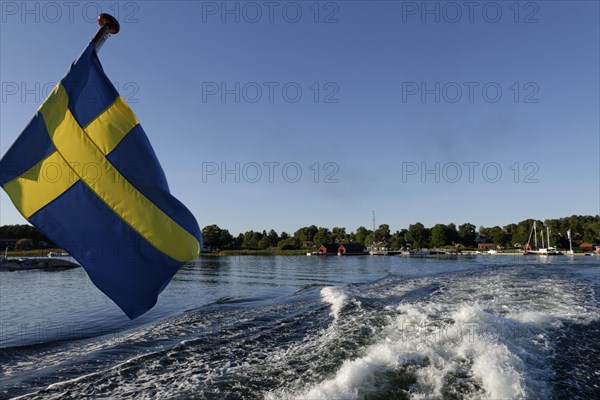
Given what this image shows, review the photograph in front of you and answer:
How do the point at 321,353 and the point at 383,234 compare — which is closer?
the point at 321,353

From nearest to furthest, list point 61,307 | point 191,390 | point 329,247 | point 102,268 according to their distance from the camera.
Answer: point 102,268 → point 191,390 → point 61,307 → point 329,247

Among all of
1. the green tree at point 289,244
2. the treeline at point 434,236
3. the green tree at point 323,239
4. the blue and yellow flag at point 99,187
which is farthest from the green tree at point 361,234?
the blue and yellow flag at point 99,187

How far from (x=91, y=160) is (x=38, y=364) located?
6.22 meters

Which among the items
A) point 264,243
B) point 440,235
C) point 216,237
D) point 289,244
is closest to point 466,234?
point 440,235

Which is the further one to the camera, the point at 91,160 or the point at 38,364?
the point at 38,364

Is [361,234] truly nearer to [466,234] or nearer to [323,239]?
[323,239]

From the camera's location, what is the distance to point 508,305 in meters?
13.3

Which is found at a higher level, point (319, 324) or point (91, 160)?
point (91, 160)

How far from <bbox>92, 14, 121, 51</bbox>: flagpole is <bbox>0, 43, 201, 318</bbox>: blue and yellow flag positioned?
A: 19 cm

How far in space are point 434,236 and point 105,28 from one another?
520ft

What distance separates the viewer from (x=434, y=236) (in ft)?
500

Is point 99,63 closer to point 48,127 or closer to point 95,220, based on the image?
point 48,127

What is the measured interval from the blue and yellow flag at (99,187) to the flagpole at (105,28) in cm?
19

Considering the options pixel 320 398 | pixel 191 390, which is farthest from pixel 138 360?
pixel 320 398
